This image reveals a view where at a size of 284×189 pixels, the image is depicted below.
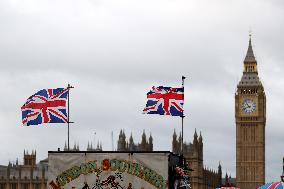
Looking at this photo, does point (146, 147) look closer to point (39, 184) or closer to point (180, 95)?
point (39, 184)

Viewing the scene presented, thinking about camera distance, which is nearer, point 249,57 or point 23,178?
point 23,178

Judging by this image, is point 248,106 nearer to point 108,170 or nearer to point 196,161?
point 196,161

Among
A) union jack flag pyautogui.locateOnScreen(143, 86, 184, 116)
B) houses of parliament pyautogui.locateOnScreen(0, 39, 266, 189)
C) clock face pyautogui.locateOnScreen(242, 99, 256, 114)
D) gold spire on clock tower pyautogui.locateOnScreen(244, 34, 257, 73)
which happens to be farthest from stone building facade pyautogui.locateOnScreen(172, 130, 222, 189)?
union jack flag pyautogui.locateOnScreen(143, 86, 184, 116)

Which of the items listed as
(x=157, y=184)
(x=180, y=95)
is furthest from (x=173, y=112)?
(x=157, y=184)

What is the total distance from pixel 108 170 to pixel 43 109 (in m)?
5.57

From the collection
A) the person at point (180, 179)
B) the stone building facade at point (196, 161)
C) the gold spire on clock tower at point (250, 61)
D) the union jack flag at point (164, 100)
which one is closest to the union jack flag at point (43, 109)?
the union jack flag at point (164, 100)

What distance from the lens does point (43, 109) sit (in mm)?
38531

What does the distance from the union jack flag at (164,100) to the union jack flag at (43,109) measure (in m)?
3.84

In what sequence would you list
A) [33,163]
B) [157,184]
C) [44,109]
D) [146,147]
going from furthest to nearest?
[33,163]
[146,147]
[44,109]
[157,184]

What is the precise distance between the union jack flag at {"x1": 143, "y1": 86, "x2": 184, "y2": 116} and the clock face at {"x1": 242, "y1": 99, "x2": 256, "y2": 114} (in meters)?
130

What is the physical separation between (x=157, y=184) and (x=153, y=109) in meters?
5.68

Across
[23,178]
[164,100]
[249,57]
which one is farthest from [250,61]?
[164,100]

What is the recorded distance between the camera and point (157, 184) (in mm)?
34125

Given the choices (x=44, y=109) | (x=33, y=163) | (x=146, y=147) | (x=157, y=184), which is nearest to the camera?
(x=157, y=184)
